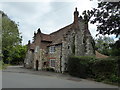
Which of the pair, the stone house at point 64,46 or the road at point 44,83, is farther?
the stone house at point 64,46

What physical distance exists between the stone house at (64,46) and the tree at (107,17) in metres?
11.4

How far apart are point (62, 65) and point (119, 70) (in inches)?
502

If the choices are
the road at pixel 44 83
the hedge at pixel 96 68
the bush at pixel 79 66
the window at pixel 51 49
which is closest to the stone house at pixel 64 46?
the window at pixel 51 49

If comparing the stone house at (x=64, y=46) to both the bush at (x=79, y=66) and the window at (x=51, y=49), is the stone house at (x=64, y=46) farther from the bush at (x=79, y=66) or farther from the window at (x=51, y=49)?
the bush at (x=79, y=66)

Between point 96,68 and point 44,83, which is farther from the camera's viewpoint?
point 96,68

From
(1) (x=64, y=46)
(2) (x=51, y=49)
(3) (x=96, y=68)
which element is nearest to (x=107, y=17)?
(3) (x=96, y=68)

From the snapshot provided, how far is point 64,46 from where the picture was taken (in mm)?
27297

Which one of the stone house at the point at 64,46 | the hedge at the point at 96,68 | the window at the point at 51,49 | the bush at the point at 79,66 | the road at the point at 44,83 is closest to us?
the road at the point at 44,83

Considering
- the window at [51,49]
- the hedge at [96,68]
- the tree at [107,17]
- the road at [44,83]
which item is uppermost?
the tree at [107,17]

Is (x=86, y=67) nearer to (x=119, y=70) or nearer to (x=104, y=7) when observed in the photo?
(x=119, y=70)

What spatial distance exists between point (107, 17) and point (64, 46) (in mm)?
14217

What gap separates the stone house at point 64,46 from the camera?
90.5ft

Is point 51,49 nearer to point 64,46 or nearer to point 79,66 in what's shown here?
point 64,46

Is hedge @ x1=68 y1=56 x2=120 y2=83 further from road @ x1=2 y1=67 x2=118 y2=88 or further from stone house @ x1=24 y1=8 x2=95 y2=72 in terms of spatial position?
stone house @ x1=24 y1=8 x2=95 y2=72
